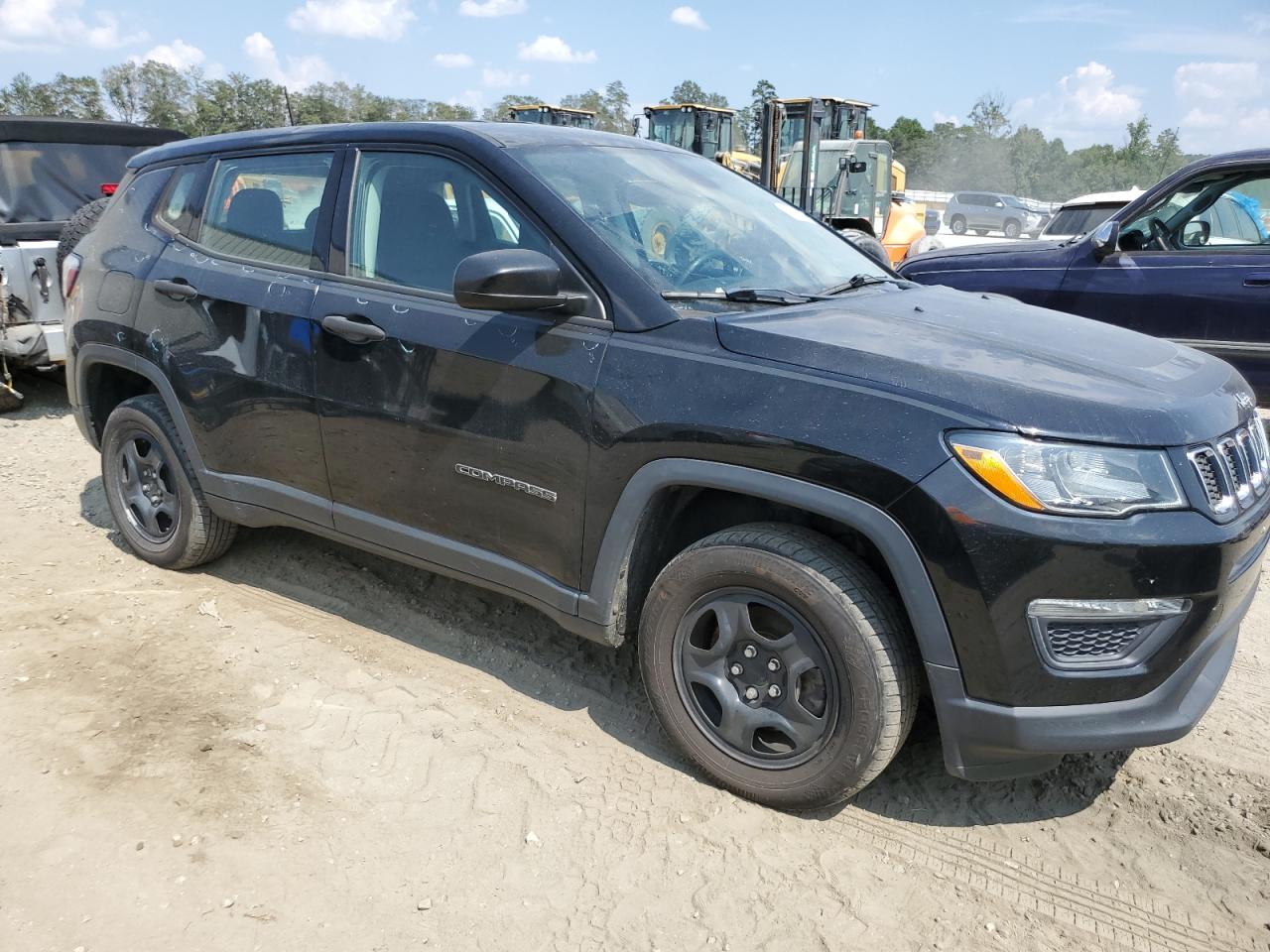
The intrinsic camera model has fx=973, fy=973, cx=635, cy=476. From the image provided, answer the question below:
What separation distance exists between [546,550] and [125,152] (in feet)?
22.4

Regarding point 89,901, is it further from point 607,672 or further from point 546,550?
point 607,672

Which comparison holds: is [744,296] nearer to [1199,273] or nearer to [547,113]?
[1199,273]

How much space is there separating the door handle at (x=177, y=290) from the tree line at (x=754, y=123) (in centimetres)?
3663

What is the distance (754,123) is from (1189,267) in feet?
188

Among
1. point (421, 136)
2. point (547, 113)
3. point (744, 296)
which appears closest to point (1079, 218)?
point (744, 296)

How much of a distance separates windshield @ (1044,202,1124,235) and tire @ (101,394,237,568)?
10028 millimetres

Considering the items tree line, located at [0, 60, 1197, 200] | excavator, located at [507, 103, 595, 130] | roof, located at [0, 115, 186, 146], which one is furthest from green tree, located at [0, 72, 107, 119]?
roof, located at [0, 115, 186, 146]

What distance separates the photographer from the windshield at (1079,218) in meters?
10.9

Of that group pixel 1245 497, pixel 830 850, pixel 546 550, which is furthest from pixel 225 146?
pixel 1245 497

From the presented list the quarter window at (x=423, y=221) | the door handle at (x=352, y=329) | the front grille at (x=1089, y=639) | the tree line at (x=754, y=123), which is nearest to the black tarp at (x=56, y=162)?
the quarter window at (x=423, y=221)

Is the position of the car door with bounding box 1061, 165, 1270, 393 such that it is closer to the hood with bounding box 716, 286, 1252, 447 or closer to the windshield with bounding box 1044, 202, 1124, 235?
the hood with bounding box 716, 286, 1252, 447

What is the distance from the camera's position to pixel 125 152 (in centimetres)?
787

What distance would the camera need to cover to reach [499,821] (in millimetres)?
2729

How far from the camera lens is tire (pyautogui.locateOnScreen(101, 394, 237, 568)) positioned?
4.13 m
